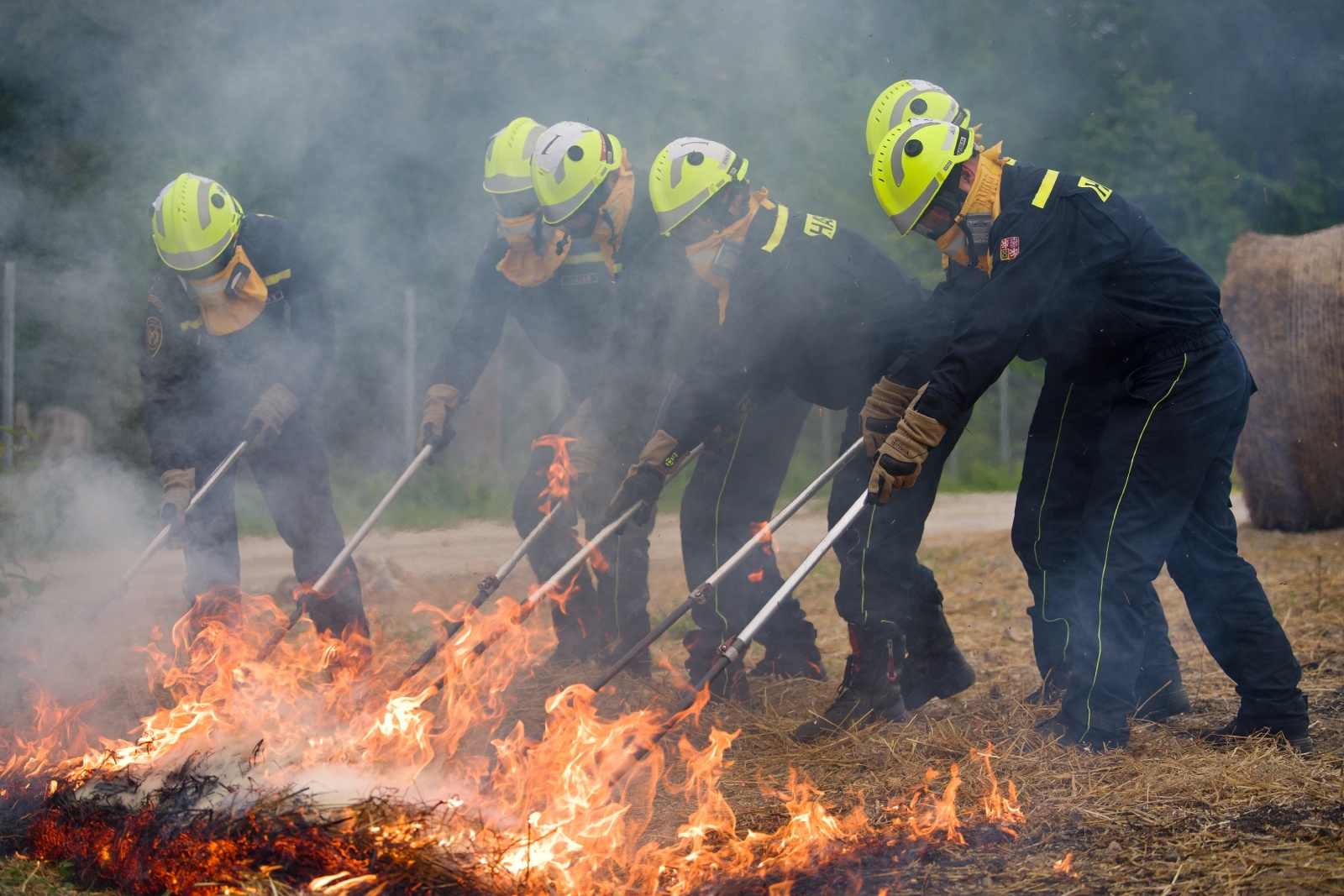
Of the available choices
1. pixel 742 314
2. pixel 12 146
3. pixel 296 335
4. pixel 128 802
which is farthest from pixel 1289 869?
pixel 12 146

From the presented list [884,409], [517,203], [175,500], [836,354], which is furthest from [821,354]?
[175,500]

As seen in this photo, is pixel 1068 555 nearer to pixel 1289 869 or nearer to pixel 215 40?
pixel 1289 869

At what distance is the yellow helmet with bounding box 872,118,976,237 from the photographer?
3.34m

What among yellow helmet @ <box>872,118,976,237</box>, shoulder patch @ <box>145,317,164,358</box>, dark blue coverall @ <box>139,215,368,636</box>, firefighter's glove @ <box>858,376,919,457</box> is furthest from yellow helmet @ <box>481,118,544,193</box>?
firefighter's glove @ <box>858,376,919,457</box>

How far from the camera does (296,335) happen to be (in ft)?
15.2

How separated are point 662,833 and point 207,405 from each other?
112 inches

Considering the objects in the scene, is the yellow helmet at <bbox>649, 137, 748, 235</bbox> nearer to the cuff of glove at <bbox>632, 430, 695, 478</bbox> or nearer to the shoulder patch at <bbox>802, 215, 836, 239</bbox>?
the shoulder patch at <bbox>802, 215, 836, 239</bbox>

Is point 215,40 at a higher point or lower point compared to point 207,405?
higher

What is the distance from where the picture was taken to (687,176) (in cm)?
401

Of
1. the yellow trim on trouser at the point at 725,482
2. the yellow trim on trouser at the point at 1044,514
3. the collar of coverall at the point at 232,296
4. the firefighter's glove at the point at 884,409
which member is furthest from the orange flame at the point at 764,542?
the collar of coverall at the point at 232,296

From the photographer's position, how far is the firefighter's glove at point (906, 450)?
3250mm

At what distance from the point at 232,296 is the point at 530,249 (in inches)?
49.5

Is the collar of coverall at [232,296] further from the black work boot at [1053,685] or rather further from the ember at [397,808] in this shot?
the black work boot at [1053,685]

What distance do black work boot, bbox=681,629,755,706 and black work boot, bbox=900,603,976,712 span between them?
2.04 feet
